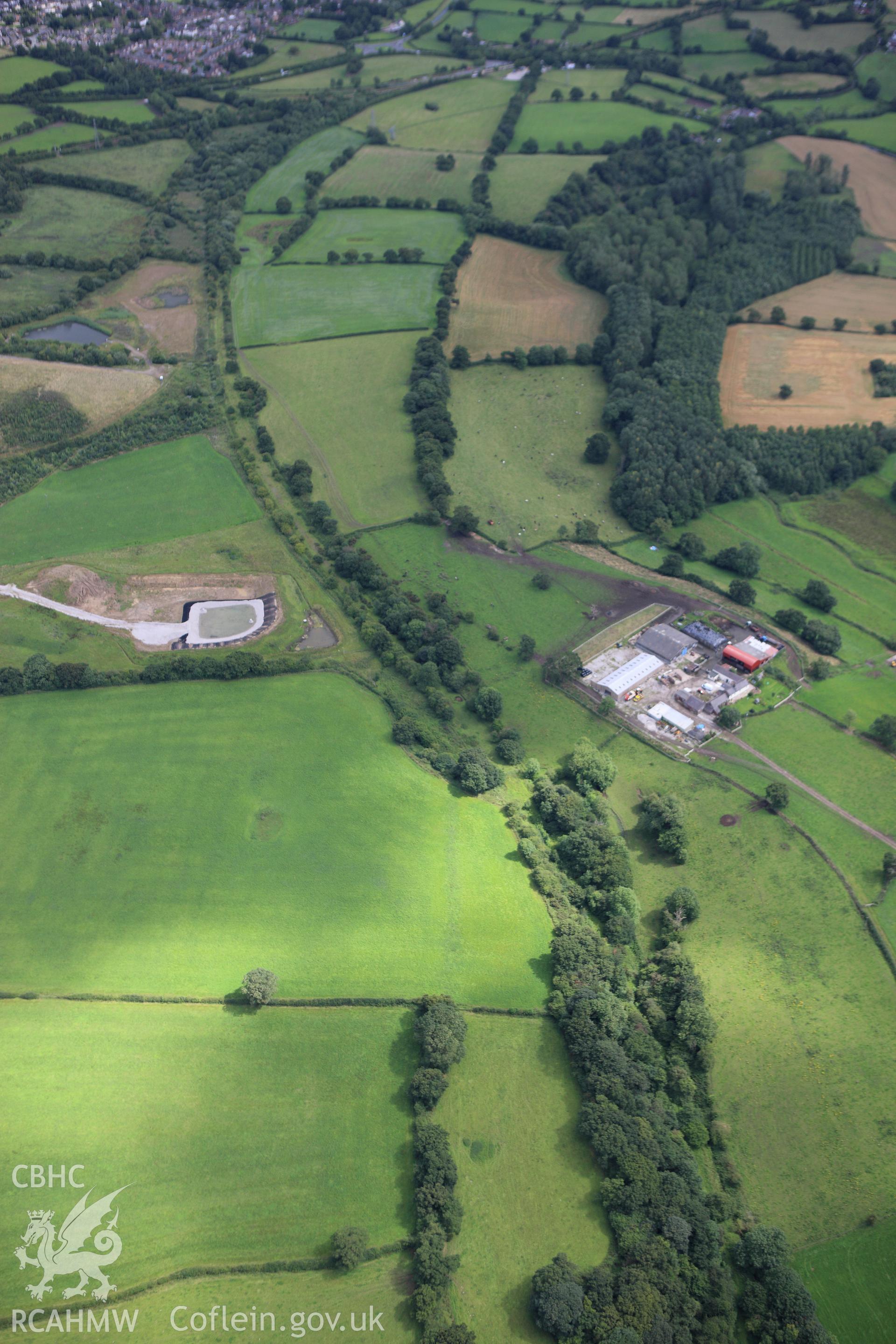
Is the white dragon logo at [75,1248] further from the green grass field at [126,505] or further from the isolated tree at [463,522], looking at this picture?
the isolated tree at [463,522]

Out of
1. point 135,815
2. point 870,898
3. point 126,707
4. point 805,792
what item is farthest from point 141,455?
point 870,898

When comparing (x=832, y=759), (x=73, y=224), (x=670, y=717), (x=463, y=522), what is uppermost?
(x=73, y=224)

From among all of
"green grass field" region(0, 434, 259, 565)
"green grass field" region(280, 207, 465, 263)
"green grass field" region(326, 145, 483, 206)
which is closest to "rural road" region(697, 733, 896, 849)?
"green grass field" region(0, 434, 259, 565)

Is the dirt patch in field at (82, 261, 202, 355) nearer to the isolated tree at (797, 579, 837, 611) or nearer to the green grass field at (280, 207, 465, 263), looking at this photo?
the green grass field at (280, 207, 465, 263)

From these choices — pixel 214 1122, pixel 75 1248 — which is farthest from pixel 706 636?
pixel 75 1248

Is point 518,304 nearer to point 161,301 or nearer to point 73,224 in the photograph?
point 161,301
